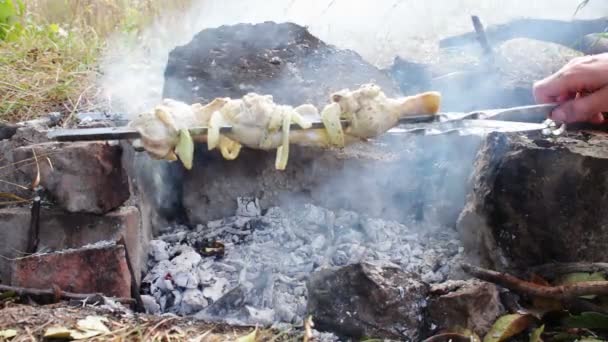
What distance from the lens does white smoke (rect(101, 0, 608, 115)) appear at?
4.28m

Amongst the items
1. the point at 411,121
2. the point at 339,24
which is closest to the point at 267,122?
the point at 411,121

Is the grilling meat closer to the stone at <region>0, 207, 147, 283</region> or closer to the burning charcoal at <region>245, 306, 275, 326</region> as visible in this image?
the stone at <region>0, 207, 147, 283</region>

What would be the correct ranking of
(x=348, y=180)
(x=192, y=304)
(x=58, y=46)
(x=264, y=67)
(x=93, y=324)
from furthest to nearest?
(x=58, y=46), (x=264, y=67), (x=348, y=180), (x=192, y=304), (x=93, y=324)

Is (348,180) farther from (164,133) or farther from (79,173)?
(79,173)

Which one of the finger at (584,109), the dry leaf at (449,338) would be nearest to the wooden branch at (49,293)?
the dry leaf at (449,338)

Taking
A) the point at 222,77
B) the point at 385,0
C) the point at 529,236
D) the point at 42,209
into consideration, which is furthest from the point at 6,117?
the point at 385,0

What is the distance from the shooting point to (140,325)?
2.22m

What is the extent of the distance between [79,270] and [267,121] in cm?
109

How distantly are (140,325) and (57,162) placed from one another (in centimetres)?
90

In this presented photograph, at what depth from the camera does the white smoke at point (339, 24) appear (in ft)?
14.0

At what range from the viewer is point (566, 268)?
2246 mm

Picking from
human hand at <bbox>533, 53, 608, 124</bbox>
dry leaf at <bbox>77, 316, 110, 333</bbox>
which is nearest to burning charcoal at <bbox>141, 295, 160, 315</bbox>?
dry leaf at <bbox>77, 316, 110, 333</bbox>

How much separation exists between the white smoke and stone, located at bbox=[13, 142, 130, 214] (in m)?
1.08

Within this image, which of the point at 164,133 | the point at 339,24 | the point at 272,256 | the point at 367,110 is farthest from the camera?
the point at 339,24
